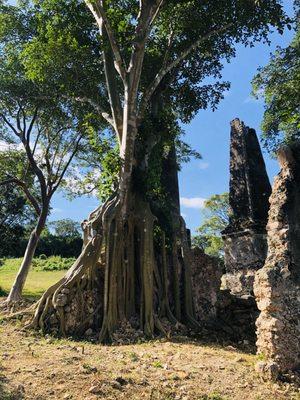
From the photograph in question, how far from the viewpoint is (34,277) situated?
26547 mm

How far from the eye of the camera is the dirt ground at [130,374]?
17.2 ft

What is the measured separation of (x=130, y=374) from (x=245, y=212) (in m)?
9.68

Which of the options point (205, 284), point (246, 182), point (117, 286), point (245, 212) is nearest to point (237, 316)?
point (205, 284)

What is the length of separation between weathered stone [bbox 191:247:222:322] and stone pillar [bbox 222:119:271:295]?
249 cm

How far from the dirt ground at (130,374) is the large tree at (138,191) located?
1.67 m

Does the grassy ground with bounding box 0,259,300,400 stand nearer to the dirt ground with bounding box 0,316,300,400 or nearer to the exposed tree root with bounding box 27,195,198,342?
the dirt ground with bounding box 0,316,300,400

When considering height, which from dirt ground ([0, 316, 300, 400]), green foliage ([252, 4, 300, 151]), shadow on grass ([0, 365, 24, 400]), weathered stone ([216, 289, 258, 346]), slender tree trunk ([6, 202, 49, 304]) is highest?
green foliage ([252, 4, 300, 151])

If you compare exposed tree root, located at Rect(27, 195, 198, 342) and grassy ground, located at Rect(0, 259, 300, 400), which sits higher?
exposed tree root, located at Rect(27, 195, 198, 342)

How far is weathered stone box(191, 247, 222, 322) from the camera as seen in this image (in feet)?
35.6

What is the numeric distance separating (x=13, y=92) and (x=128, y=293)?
8.34m

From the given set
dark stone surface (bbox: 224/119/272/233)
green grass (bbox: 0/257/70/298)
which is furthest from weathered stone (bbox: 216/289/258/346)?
green grass (bbox: 0/257/70/298)

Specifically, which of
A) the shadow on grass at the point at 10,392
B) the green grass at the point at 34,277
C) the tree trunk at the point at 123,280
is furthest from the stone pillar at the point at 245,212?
the shadow on grass at the point at 10,392

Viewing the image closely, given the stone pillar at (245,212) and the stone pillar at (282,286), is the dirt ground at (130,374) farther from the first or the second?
the stone pillar at (245,212)

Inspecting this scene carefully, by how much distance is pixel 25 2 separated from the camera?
1373 cm
